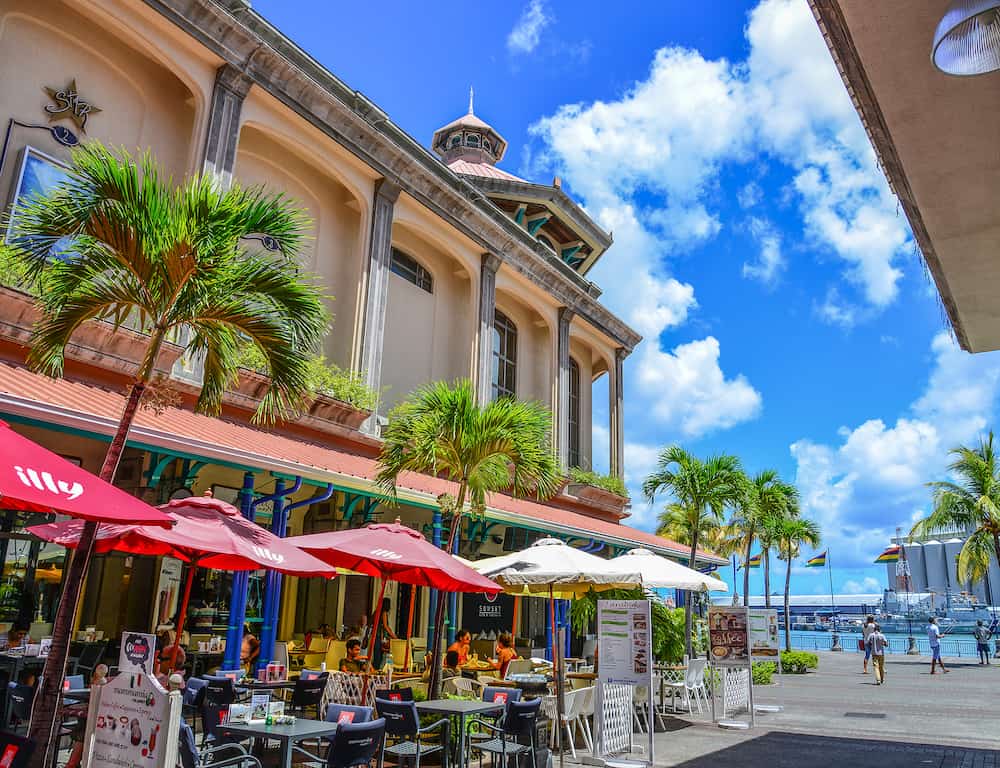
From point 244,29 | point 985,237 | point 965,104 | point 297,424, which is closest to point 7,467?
point 965,104

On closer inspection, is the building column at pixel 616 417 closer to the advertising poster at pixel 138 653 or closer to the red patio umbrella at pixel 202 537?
the red patio umbrella at pixel 202 537

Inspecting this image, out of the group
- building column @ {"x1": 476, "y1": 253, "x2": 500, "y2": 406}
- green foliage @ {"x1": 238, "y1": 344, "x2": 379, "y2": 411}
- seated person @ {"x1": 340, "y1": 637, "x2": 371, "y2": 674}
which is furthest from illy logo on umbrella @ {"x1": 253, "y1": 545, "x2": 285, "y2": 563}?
building column @ {"x1": 476, "y1": 253, "x2": 500, "y2": 406}

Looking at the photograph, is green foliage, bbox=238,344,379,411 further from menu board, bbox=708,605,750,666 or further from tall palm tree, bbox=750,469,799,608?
tall palm tree, bbox=750,469,799,608

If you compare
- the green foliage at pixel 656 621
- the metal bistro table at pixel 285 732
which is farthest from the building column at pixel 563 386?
the metal bistro table at pixel 285 732

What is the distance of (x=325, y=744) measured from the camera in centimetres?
969

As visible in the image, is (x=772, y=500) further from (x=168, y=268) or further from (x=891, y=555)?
(x=891, y=555)

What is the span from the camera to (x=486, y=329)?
21.8 meters

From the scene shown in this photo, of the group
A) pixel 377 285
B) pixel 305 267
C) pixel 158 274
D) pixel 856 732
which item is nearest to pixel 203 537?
pixel 158 274

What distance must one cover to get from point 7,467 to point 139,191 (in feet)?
8.85

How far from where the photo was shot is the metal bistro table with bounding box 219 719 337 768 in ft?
20.7

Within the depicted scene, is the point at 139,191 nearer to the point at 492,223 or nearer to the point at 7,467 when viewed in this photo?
the point at 7,467

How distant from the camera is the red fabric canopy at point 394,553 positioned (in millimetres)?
9164

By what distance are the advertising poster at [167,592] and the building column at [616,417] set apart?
16660mm

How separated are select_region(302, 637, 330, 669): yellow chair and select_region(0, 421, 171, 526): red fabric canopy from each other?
389 inches
